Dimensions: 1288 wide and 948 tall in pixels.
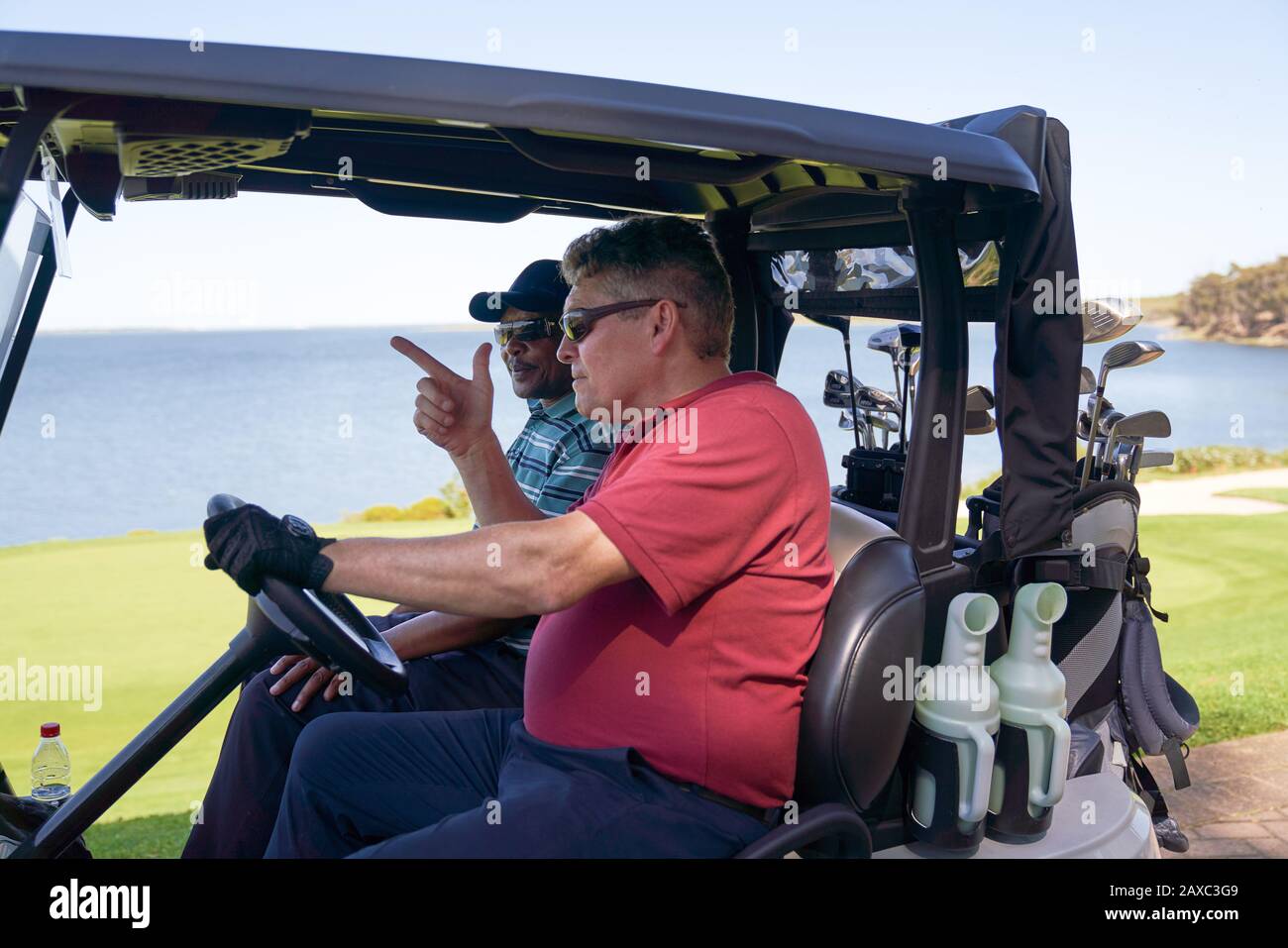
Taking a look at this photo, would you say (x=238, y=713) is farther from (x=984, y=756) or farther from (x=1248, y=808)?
(x=1248, y=808)

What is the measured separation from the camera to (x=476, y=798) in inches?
82.0

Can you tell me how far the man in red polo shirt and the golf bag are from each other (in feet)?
3.73

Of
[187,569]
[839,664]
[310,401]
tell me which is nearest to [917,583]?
[839,664]

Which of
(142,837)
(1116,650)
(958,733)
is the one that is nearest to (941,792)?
(958,733)

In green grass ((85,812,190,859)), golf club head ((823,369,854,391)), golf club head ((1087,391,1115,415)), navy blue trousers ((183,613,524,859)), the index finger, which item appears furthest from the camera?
green grass ((85,812,190,859))

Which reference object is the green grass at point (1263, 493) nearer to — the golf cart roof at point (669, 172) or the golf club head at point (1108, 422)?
the golf club head at point (1108, 422)

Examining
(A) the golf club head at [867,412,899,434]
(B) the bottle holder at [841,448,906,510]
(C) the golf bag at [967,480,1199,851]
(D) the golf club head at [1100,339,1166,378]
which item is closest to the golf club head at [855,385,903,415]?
(A) the golf club head at [867,412,899,434]

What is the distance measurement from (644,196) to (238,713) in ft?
5.14

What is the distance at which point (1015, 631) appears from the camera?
7.16 feet

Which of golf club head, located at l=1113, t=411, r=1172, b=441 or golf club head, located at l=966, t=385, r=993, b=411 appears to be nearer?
golf club head, located at l=1113, t=411, r=1172, b=441

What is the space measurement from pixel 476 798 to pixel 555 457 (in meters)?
1.05

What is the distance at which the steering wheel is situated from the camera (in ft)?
5.53

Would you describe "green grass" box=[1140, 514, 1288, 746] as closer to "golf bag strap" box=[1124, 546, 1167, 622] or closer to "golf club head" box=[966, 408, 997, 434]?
"golf bag strap" box=[1124, 546, 1167, 622]

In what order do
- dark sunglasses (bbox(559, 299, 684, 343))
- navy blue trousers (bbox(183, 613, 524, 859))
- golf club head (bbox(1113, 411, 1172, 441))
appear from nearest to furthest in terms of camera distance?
dark sunglasses (bbox(559, 299, 684, 343)) → navy blue trousers (bbox(183, 613, 524, 859)) → golf club head (bbox(1113, 411, 1172, 441))
